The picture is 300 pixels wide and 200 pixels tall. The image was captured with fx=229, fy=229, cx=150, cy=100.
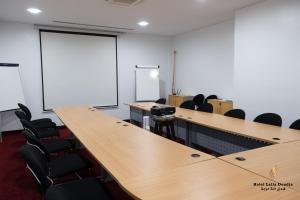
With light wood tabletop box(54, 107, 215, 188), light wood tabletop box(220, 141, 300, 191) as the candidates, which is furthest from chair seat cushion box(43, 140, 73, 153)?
light wood tabletop box(220, 141, 300, 191)

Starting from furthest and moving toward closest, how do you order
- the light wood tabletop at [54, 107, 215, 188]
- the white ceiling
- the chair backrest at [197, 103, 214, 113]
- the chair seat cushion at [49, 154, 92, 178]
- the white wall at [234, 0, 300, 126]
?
the chair backrest at [197, 103, 214, 113], the white ceiling, the white wall at [234, 0, 300, 126], the chair seat cushion at [49, 154, 92, 178], the light wood tabletop at [54, 107, 215, 188]

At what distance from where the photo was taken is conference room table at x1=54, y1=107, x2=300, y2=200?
127 cm

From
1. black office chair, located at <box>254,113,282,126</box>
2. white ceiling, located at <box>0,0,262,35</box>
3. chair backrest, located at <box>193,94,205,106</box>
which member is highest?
white ceiling, located at <box>0,0,262,35</box>

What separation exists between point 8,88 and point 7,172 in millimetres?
2468

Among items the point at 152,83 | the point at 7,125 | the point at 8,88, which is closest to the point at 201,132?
the point at 152,83

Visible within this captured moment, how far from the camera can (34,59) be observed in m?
5.69

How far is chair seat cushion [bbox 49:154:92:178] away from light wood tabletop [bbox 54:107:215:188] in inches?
9.5

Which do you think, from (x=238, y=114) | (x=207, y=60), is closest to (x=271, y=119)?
(x=238, y=114)

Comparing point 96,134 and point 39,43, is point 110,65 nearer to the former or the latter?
point 39,43

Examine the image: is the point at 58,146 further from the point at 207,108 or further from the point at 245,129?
the point at 207,108

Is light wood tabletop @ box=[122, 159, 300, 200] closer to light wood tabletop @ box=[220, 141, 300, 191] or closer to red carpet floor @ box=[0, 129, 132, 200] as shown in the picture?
light wood tabletop @ box=[220, 141, 300, 191]

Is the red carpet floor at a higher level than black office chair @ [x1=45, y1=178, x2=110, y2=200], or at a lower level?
lower

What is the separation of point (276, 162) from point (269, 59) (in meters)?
2.90

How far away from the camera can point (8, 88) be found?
5117 millimetres
